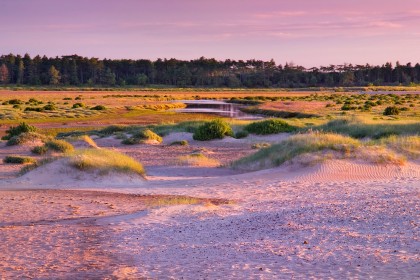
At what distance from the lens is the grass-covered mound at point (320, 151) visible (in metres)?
21.0

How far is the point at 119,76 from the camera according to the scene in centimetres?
17650

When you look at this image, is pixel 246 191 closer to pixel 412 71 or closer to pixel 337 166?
pixel 337 166

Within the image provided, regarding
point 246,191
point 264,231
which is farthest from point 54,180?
point 264,231

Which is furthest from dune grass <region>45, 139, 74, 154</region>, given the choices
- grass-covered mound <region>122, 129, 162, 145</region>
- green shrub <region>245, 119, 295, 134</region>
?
green shrub <region>245, 119, 295, 134</region>

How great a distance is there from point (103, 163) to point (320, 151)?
22.6ft

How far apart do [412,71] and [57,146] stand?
163260 millimetres

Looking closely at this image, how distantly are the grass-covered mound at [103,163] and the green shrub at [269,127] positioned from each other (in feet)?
55.4

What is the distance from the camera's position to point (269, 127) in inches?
1441

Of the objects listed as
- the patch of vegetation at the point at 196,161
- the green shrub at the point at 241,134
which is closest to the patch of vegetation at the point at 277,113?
the green shrub at the point at 241,134

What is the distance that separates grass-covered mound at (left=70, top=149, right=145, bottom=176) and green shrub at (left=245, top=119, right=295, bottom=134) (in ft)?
55.4

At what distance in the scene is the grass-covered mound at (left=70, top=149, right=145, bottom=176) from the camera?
19.4 m

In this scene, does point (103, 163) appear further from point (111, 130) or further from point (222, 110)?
point (222, 110)

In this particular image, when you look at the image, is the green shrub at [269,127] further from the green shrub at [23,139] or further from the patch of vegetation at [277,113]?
the patch of vegetation at [277,113]

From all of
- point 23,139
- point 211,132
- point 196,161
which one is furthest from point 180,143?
point 196,161
